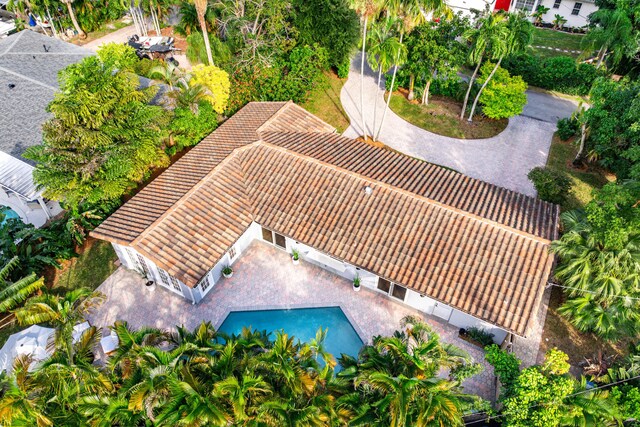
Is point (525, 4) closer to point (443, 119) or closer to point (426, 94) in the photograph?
point (426, 94)

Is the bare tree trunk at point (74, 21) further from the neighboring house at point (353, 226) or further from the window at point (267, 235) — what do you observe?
the window at point (267, 235)

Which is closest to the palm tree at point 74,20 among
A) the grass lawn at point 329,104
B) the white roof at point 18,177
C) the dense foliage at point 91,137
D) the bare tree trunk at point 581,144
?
the white roof at point 18,177

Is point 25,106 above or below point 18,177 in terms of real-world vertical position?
above

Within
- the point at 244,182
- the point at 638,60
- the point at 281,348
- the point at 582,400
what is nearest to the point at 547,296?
the point at 582,400

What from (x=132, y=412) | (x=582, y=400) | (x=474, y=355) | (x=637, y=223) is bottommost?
(x=474, y=355)

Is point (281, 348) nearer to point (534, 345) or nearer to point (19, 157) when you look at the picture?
point (534, 345)

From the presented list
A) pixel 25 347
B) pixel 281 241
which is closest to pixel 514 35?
pixel 281 241

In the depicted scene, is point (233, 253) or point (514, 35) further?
point (514, 35)
